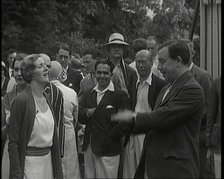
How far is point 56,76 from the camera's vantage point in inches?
238

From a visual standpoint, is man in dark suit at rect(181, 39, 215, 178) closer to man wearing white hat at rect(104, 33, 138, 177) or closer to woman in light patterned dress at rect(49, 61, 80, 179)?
man wearing white hat at rect(104, 33, 138, 177)

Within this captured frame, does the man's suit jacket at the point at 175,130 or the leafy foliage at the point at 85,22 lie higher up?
the leafy foliage at the point at 85,22

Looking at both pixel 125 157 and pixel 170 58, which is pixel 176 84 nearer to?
pixel 170 58

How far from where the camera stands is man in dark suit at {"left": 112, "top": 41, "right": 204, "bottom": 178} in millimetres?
3695

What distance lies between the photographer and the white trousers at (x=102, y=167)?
542 centimetres

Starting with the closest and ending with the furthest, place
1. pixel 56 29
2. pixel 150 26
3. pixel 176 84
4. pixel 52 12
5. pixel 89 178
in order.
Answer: pixel 176 84 < pixel 89 178 < pixel 52 12 < pixel 56 29 < pixel 150 26

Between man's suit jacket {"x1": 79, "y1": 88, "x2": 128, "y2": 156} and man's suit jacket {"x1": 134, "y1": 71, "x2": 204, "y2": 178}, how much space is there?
136 cm

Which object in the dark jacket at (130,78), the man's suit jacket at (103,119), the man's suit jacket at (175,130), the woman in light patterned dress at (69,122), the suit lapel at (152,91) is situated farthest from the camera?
the woman in light patterned dress at (69,122)

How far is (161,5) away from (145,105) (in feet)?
31.7

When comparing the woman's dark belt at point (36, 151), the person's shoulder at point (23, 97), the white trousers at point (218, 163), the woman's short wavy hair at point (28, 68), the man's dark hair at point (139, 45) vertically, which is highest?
the man's dark hair at point (139, 45)

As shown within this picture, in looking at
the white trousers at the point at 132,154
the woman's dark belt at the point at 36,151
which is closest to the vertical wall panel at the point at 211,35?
the white trousers at the point at 132,154

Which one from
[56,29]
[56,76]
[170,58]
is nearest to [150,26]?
[56,29]

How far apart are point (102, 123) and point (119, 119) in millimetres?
1680

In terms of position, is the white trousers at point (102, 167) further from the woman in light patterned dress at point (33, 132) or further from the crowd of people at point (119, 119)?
the woman in light patterned dress at point (33, 132)
